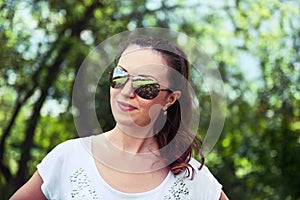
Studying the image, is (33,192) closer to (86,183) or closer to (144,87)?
(86,183)

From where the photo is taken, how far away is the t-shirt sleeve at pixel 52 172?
6.12ft

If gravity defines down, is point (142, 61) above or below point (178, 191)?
above

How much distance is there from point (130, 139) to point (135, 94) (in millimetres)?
133

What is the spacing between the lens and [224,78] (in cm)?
587

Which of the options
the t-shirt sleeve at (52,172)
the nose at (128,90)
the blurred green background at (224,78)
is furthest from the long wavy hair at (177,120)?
the blurred green background at (224,78)

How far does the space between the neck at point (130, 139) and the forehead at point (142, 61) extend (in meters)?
0.15

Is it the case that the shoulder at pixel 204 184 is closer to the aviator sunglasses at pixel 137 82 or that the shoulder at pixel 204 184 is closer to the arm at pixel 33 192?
the aviator sunglasses at pixel 137 82

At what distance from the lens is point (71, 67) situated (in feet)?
19.0

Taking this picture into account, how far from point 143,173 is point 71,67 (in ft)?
13.1

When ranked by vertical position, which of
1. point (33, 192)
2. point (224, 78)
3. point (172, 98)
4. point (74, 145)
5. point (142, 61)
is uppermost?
point (142, 61)

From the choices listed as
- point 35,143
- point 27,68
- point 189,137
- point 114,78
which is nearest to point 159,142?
point 189,137

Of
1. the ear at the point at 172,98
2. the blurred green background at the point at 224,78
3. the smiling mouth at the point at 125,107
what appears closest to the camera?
the smiling mouth at the point at 125,107

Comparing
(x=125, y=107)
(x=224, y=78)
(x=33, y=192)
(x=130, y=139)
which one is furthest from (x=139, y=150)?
(x=224, y=78)

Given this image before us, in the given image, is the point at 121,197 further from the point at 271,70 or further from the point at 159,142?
the point at 271,70
